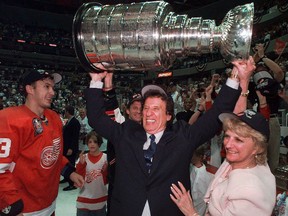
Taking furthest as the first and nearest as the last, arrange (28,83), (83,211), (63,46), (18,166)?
(63,46), (83,211), (28,83), (18,166)

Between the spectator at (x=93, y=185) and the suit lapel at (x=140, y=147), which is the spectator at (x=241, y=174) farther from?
the spectator at (x=93, y=185)

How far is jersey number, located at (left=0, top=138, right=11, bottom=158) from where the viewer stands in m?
1.87

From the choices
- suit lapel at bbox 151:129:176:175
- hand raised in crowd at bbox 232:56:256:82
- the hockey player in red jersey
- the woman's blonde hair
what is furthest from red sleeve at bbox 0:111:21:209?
hand raised in crowd at bbox 232:56:256:82

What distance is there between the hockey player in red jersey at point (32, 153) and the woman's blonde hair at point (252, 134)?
1.25 meters

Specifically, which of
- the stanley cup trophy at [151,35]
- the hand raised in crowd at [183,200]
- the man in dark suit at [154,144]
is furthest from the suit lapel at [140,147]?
the stanley cup trophy at [151,35]

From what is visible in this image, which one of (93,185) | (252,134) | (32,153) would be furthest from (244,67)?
(93,185)

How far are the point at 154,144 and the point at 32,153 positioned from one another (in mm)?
881

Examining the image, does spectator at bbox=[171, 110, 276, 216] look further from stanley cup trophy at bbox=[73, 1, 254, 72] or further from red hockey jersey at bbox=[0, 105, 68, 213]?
red hockey jersey at bbox=[0, 105, 68, 213]

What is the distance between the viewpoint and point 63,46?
938 inches

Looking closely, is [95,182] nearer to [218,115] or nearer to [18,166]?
[18,166]

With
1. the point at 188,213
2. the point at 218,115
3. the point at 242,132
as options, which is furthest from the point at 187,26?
the point at 188,213

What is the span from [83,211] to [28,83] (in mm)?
1480

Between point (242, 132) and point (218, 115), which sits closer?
point (242, 132)

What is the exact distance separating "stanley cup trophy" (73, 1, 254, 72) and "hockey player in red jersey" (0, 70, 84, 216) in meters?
0.63
